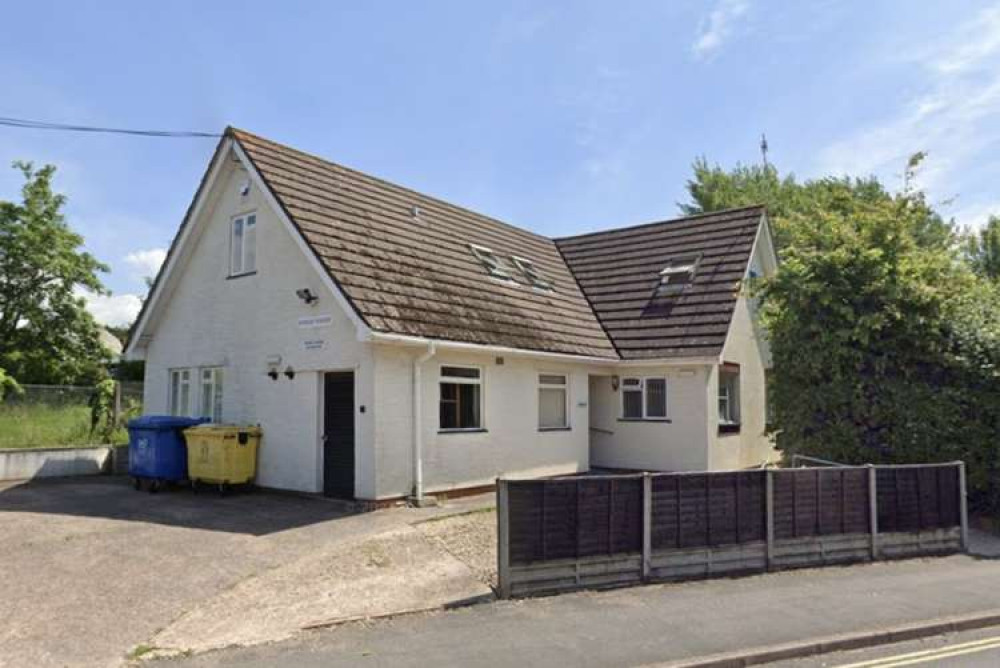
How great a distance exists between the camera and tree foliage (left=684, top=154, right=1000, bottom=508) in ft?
41.8

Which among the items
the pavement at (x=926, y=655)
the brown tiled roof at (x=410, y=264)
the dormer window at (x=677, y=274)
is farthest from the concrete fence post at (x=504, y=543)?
the dormer window at (x=677, y=274)

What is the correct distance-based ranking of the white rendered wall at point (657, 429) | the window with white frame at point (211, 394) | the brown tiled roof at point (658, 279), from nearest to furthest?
the window with white frame at point (211, 394), the white rendered wall at point (657, 429), the brown tiled roof at point (658, 279)

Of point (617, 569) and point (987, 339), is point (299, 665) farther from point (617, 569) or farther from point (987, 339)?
point (987, 339)

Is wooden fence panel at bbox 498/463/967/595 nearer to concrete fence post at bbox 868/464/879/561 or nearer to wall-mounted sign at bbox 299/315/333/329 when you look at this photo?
concrete fence post at bbox 868/464/879/561

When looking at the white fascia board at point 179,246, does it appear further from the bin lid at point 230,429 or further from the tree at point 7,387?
the bin lid at point 230,429

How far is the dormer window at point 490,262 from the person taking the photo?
17.6 metres

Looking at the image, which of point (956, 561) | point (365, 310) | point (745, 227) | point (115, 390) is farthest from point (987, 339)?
point (115, 390)

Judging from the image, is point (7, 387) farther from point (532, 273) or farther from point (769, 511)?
point (769, 511)

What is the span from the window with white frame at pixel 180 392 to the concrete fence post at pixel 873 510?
13.4m

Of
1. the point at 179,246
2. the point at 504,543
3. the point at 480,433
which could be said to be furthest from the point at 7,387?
the point at 504,543

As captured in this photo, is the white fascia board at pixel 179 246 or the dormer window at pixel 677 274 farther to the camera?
the dormer window at pixel 677 274

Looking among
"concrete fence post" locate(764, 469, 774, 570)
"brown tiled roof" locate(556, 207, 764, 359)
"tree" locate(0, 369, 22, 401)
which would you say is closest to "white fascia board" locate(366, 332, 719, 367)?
"brown tiled roof" locate(556, 207, 764, 359)

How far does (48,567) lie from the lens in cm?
862

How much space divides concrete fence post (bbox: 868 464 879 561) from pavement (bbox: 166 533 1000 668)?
0.83 metres
